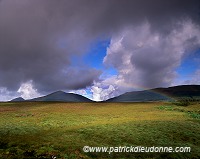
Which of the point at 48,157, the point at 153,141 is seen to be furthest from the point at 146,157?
the point at 48,157

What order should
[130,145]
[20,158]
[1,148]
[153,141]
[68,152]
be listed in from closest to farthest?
[20,158] < [68,152] < [1,148] < [130,145] < [153,141]

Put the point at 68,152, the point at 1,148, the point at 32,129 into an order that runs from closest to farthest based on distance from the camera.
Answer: the point at 68,152
the point at 1,148
the point at 32,129

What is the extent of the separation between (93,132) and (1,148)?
1326 centimetres

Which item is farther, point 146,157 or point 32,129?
point 32,129

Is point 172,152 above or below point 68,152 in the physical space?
below

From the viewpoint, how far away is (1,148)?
72.6 feet

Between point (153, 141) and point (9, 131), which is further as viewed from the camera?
point (9, 131)

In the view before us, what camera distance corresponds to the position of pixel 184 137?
2988 centimetres

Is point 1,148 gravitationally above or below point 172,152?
above

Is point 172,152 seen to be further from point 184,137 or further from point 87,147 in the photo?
point 87,147

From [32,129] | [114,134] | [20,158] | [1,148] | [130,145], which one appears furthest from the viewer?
[32,129]

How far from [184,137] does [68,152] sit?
61.5 ft

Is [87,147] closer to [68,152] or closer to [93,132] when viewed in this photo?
[68,152]

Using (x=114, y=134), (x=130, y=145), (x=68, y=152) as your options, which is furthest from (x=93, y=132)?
(x=68, y=152)
